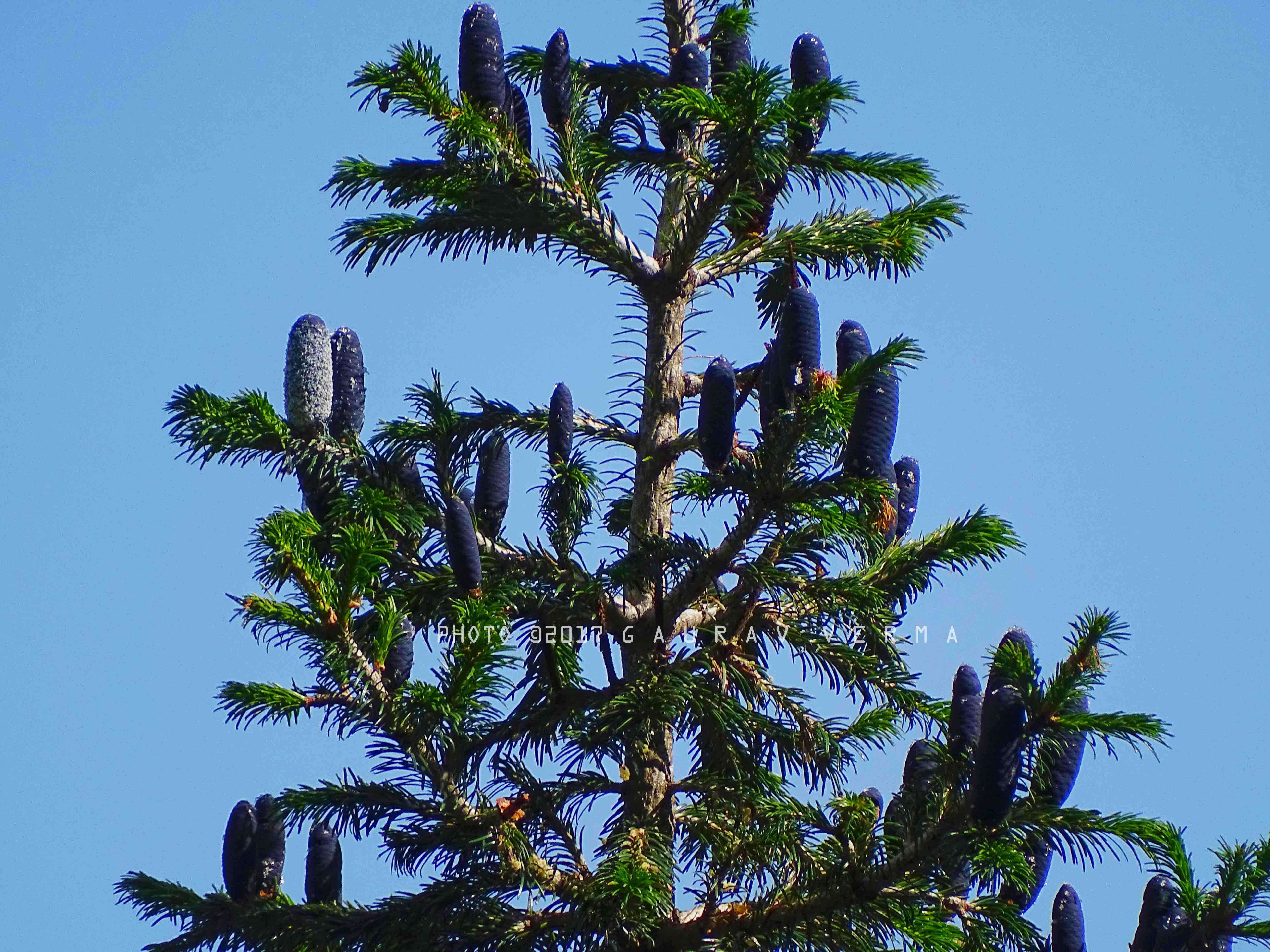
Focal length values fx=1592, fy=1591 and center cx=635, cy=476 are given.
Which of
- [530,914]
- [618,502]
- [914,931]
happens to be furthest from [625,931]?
[618,502]

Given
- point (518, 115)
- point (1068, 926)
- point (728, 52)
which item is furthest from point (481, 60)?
point (1068, 926)

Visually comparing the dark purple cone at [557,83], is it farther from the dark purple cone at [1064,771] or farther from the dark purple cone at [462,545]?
the dark purple cone at [1064,771]

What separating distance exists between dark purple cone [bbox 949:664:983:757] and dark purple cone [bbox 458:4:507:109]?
8.41 ft

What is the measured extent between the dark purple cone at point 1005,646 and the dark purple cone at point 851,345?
117 centimetres

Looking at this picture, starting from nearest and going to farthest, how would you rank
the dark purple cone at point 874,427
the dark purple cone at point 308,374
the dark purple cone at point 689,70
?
the dark purple cone at point 874,427 < the dark purple cone at point 308,374 < the dark purple cone at point 689,70

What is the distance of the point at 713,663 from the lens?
548 centimetres

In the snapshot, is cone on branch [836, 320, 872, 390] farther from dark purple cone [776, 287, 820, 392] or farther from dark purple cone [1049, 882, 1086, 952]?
dark purple cone [1049, 882, 1086, 952]

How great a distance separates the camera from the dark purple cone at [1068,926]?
15.2 ft

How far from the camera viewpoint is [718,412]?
500 centimetres

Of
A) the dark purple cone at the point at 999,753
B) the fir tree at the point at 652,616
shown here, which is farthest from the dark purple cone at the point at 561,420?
the dark purple cone at the point at 999,753

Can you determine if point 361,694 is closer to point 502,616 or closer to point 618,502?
point 502,616

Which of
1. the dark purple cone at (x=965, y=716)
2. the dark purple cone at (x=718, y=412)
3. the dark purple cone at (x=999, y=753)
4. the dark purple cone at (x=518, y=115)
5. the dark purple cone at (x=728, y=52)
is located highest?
the dark purple cone at (x=728, y=52)

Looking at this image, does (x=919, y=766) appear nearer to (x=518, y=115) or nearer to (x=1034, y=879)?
(x=1034, y=879)

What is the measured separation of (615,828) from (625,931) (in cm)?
54
